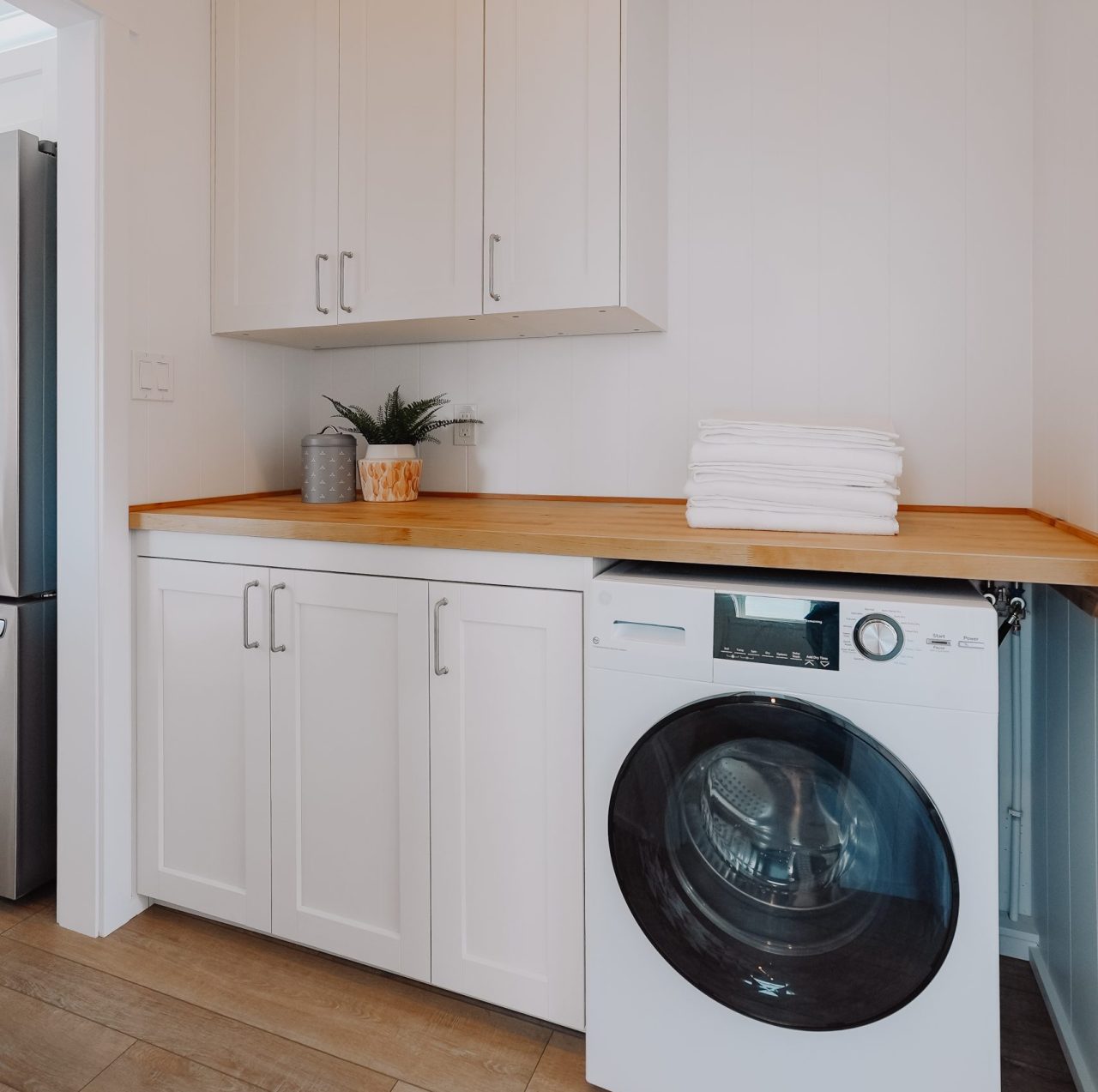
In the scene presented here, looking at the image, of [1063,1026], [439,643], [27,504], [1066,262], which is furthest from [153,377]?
[1063,1026]

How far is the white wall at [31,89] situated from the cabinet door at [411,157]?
79 cm

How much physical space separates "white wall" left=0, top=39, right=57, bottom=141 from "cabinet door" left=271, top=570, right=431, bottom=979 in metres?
1.46

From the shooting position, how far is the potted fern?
6.66 feet

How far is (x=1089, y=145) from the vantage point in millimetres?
1249

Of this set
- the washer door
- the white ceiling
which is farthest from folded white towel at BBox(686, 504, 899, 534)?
the white ceiling

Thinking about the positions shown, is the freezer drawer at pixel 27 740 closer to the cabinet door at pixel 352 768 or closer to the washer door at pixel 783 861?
the cabinet door at pixel 352 768

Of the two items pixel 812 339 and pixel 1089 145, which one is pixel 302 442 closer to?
pixel 812 339

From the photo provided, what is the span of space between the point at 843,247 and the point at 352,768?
158cm

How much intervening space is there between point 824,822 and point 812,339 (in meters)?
1.15

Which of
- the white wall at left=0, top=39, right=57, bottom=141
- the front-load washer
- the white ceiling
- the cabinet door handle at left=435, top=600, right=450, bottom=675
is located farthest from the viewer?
the white ceiling

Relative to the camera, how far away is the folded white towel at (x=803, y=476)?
4.48 ft

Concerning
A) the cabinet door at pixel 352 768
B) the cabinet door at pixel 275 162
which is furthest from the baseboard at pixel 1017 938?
the cabinet door at pixel 275 162

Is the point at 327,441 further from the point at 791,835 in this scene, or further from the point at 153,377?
the point at 791,835

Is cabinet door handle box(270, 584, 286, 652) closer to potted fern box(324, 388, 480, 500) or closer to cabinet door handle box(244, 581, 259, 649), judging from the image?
cabinet door handle box(244, 581, 259, 649)
